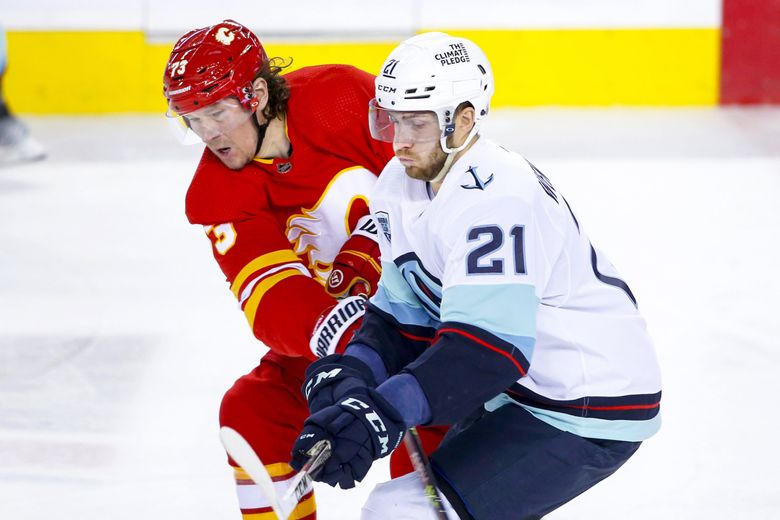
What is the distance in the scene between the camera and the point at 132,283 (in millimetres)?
4359

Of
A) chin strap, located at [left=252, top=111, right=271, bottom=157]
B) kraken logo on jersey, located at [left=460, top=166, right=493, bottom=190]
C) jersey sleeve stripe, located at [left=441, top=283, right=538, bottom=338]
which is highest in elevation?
kraken logo on jersey, located at [left=460, top=166, right=493, bottom=190]

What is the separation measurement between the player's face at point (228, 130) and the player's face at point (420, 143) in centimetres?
54

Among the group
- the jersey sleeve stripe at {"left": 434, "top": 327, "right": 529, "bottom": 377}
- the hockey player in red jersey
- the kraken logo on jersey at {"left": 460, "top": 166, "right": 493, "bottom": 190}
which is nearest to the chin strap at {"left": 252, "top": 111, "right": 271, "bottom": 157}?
the hockey player in red jersey

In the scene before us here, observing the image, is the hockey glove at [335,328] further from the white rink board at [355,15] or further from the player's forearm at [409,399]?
the white rink board at [355,15]

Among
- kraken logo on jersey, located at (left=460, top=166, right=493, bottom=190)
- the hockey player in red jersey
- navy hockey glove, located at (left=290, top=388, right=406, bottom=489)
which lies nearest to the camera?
navy hockey glove, located at (left=290, top=388, right=406, bottom=489)

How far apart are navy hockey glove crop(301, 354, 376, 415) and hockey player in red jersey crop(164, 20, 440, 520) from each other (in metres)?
0.22

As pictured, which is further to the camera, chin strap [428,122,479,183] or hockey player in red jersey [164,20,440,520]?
hockey player in red jersey [164,20,440,520]

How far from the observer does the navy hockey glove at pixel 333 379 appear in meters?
1.87

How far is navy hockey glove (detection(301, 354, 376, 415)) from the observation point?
1871 millimetres

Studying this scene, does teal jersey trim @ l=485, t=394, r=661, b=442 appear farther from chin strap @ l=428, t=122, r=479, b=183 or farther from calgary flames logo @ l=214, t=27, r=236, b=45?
calgary flames logo @ l=214, t=27, r=236, b=45

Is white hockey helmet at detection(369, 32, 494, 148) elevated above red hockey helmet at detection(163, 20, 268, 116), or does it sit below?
above

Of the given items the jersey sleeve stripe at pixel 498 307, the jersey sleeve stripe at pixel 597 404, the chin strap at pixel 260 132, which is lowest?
the jersey sleeve stripe at pixel 597 404

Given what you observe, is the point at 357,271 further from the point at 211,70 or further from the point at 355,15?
the point at 355,15

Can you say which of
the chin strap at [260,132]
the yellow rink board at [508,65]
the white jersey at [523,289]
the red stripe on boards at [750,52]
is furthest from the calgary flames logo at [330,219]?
the red stripe on boards at [750,52]
